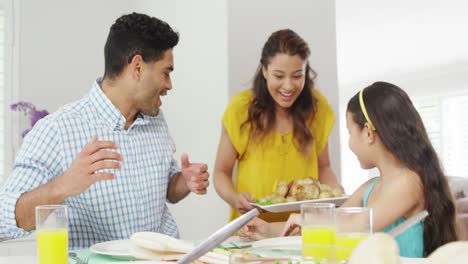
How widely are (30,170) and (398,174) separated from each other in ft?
3.98

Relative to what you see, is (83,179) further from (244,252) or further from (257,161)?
(257,161)

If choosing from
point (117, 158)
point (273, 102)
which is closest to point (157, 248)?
point (117, 158)

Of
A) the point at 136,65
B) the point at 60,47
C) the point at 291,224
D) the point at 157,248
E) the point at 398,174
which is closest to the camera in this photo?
the point at 157,248

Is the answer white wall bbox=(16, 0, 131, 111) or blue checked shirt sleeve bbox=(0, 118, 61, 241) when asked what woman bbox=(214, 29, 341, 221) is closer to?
blue checked shirt sleeve bbox=(0, 118, 61, 241)

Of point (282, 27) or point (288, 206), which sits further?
point (282, 27)

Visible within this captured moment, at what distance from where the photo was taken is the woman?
2613mm

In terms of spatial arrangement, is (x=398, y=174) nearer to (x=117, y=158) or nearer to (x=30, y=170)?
(x=117, y=158)

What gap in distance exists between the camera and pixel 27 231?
6.33 ft

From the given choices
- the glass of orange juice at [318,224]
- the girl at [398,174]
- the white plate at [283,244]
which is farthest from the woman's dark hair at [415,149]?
the glass of orange juice at [318,224]

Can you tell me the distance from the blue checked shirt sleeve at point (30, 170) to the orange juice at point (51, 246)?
556 millimetres

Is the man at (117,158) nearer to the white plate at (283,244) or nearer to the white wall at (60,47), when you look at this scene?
the white plate at (283,244)

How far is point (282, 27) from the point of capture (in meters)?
3.34

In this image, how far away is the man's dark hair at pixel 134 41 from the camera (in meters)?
2.29

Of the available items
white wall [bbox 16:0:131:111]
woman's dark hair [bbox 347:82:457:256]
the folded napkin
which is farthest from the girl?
white wall [bbox 16:0:131:111]
